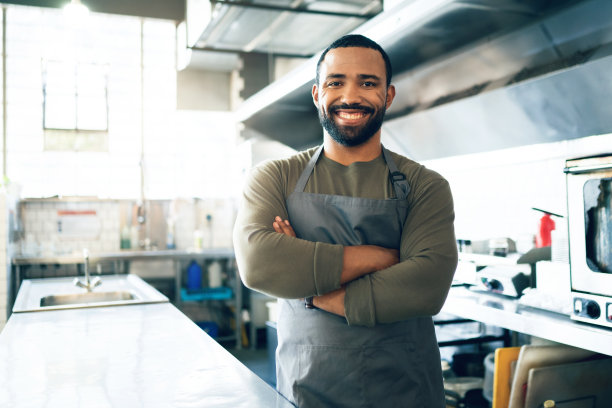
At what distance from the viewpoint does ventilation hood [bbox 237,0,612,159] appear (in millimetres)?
1982

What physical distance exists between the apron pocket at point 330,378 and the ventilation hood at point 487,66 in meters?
1.16

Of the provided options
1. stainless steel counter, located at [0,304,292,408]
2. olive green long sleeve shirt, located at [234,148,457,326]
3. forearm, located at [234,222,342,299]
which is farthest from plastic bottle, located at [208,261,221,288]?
forearm, located at [234,222,342,299]

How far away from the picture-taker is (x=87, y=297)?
10.8ft

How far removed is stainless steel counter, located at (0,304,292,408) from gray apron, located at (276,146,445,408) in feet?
0.54

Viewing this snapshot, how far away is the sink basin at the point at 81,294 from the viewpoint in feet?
9.44

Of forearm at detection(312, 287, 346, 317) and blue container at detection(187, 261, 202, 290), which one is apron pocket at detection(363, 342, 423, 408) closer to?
forearm at detection(312, 287, 346, 317)

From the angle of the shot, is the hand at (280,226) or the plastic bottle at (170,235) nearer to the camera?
the hand at (280,226)

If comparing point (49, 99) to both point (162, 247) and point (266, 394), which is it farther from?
point (266, 394)

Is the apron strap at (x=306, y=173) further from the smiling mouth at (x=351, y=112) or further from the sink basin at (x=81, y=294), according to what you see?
the sink basin at (x=81, y=294)

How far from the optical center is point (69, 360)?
5.55ft

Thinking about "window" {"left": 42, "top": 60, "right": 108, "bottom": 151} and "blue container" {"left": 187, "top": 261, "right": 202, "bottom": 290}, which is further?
"window" {"left": 42, "top": 60, "right": 108, "bottom": 151}

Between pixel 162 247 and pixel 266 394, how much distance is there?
Result: 17.5ft

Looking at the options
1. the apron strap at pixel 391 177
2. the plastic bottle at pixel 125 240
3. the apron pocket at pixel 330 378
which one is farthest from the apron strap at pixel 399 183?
the plastic bottle at pixel 125 240

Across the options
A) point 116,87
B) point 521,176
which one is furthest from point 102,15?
point 521,176
